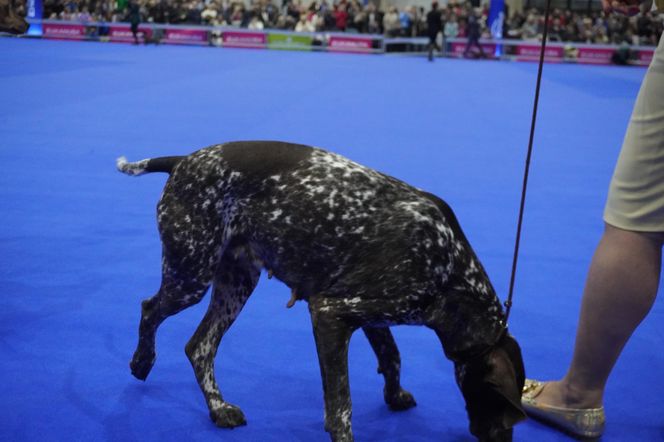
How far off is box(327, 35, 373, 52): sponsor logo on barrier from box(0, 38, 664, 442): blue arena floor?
1259 cm

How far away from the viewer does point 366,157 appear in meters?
8.38

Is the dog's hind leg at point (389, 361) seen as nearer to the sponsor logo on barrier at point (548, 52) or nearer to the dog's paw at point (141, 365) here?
the dog's paw at point (141, 365)

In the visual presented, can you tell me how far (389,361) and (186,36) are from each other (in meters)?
25.5

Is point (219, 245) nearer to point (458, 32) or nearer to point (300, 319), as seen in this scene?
point (300, 319)

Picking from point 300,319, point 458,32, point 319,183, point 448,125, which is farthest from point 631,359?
point 458,32

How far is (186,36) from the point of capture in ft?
88.9

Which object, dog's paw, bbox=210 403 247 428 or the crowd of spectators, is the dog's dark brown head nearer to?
dog's paw, bbox=210 403 247 428

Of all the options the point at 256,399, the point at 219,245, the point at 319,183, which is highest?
the point at 319,183

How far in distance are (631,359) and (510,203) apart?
2.99m

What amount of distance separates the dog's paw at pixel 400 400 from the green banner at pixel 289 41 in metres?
24.0

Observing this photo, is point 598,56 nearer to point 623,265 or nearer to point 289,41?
point 289,41

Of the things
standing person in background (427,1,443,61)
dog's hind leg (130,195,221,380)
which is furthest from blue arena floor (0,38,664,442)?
standing person in background (427,1,443,61)

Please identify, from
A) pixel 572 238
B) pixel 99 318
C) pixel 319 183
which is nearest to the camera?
pixel 319 183

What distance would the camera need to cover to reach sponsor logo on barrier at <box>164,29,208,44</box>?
2705 cm
